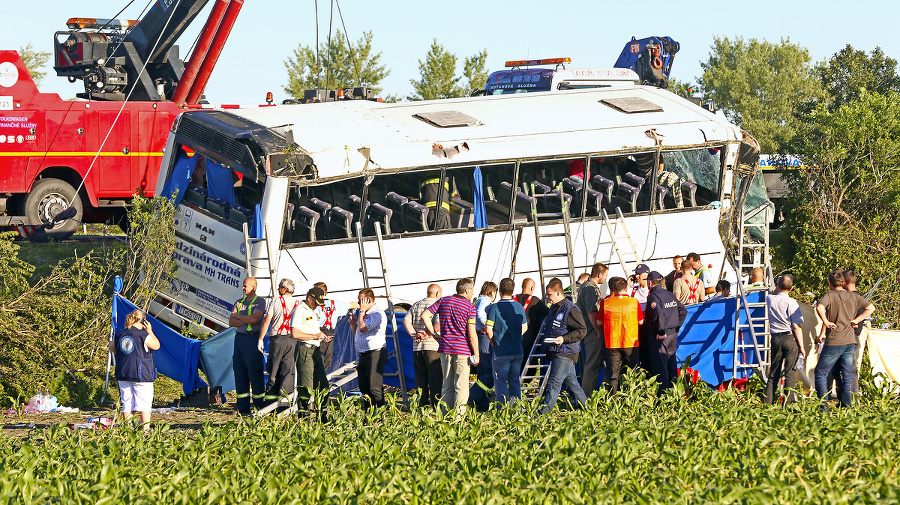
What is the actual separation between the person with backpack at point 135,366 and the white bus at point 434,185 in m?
2.12

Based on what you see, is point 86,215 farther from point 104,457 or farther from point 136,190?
point 104,457

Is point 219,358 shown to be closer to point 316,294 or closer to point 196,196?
point 316,294

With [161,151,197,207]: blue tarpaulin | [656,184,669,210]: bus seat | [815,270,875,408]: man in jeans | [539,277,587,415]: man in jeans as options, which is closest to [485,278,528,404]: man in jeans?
[539,277,587,415]: man in jeans

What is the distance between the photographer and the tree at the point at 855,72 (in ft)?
119

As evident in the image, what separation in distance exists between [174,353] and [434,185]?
3816mm

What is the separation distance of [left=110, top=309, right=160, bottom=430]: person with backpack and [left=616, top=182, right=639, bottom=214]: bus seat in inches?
277

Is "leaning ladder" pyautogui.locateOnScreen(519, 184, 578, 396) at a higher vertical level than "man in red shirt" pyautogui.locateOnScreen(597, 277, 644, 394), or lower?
higher

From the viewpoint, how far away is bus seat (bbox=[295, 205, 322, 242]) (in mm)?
13914

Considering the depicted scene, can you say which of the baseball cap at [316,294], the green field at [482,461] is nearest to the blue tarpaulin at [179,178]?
the baseball cap at [316,294]

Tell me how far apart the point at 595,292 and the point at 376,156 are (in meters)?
3.37

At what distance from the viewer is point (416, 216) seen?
14672 millimetres

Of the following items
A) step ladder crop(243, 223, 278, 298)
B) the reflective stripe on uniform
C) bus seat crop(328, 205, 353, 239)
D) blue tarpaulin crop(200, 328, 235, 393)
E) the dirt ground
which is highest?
the reflective stripe on uniform

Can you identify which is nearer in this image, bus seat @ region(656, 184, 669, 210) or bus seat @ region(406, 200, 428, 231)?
bus seat @ region(406, 200, 428, 231)

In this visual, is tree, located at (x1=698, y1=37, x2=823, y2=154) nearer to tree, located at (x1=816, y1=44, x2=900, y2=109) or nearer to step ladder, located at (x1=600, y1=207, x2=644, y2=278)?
tree, located at (x1=816, y1=44, x2=900, y2=109)
